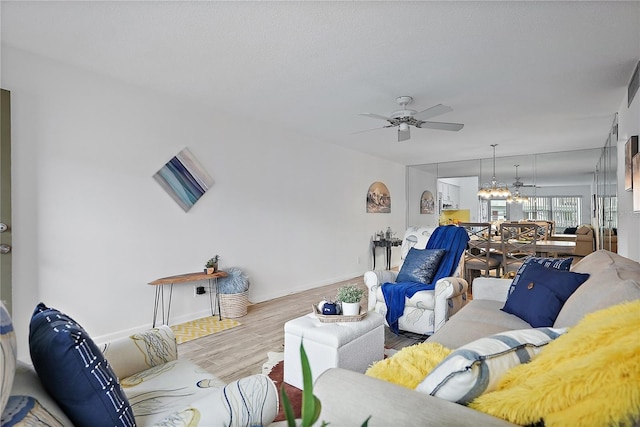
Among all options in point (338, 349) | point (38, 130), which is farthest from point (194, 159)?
point (338, 349)

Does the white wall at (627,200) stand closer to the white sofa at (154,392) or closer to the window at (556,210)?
the white sofa at (154,392)

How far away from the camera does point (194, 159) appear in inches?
146

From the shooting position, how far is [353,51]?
254cm

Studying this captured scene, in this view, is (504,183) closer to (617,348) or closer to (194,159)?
(194,159)

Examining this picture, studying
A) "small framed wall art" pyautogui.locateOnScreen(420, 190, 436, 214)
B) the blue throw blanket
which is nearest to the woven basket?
the blue throw blanket

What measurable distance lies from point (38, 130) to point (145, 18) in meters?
1.36

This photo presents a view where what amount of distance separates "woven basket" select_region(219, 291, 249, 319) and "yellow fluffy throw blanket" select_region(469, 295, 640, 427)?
10.5 feet

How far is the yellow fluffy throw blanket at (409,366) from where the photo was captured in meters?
1.13

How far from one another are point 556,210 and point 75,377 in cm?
837

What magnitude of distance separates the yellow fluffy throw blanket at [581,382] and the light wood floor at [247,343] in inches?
78.7

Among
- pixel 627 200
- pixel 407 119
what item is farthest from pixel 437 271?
pixel 627 200

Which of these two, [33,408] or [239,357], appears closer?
[33,408]

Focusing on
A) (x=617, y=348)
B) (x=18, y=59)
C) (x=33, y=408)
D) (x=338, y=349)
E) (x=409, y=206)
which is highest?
(x=18, y=59)

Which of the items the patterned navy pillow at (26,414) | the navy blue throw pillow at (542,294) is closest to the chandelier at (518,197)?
the navy blue throw pillow at (542,294)
